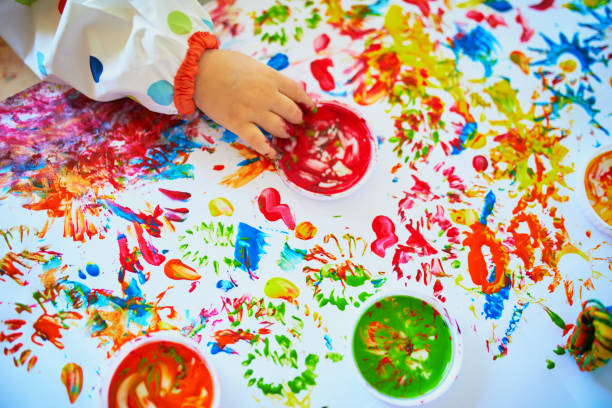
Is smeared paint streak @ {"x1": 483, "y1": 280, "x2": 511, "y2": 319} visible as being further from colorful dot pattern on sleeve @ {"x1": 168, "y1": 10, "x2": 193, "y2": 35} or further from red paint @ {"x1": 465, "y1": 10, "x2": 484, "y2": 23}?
colorful dot pattern on sleeve @ {"x1": 168, "y1": 10, "x2": 193, "y2": 35}

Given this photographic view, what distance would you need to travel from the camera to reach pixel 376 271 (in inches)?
30.3

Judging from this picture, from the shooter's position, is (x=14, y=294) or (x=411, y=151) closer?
(x=14, y=294)

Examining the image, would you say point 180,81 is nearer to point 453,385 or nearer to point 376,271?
point 376,271

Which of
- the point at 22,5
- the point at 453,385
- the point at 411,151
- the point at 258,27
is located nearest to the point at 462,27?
the point at 411,151

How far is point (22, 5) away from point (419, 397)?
3.51 feet

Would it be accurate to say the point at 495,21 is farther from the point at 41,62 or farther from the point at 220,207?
the point at 41,62

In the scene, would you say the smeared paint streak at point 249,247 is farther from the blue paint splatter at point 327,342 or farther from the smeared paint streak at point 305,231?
the blue paint splatter at point 327,342

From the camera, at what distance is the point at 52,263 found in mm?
740

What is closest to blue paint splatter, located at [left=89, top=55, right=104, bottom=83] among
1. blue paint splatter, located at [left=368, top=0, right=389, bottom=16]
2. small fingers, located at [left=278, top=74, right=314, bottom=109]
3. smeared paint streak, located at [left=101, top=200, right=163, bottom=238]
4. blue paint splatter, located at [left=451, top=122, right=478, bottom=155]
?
smeared paint streak, located at [left=101, top=200, right=163, bottom=238]

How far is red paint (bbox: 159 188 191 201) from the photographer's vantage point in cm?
78

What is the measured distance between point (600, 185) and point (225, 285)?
2.63ft

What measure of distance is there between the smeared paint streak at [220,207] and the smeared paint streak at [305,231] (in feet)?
0.46

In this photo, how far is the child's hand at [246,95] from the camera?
77 centimetres

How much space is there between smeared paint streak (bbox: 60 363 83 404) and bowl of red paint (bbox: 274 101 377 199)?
20.2 inches
